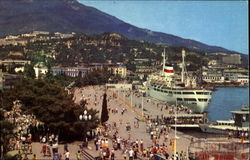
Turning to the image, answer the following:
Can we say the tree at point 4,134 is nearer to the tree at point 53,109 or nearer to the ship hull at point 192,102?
the tree at point 53,109

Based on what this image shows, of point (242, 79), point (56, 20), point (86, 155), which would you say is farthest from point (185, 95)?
point (56, 20)

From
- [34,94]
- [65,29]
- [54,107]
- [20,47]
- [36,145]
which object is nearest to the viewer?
[36,145]

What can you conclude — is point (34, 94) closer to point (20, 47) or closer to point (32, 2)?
point (20, 47)

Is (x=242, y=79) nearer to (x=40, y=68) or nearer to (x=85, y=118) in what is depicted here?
(x=40, y=68)

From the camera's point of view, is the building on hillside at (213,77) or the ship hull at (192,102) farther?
the building on hillside at (213,77)

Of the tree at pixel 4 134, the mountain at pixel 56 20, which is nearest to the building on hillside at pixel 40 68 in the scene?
the tree at pixel 4 134

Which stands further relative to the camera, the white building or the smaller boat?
the white building

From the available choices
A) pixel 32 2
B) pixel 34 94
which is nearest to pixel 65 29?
pixel 32 2

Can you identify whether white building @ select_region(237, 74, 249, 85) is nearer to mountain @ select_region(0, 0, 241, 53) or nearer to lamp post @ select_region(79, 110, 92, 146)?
mountain @ select_region(0, 0, 241, 53)

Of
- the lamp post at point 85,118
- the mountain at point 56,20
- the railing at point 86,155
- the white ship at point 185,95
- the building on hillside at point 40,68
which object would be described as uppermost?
the mountain at point 56,20

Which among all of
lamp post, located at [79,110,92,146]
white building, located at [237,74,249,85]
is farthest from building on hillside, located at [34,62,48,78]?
white building, located at [237,74,249,85]

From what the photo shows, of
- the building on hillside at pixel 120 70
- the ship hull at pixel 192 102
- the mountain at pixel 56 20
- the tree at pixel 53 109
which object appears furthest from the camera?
the mountain at pixel 56 20
